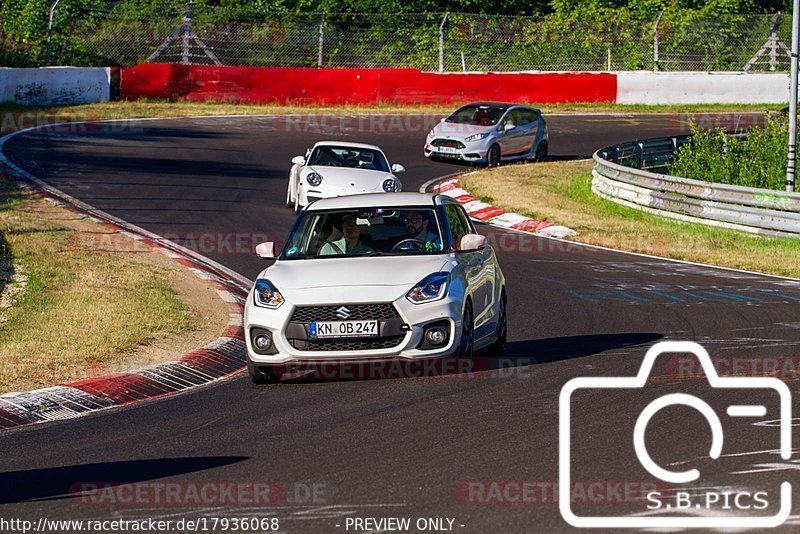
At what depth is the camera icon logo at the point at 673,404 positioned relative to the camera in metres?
6.46

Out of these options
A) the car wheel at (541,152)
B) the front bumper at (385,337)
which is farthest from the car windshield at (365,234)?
the car wheel at (541,152)

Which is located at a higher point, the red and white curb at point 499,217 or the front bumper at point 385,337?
the front bumper at point 385,337

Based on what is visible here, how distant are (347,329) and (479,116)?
2304 cm

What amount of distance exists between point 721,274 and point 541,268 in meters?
2.51

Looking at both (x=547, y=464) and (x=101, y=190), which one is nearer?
(x=547, y=464)

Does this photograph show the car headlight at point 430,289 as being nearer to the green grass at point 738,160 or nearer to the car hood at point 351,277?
the car hood at point 351,277

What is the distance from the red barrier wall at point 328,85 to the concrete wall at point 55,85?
0.84 meters

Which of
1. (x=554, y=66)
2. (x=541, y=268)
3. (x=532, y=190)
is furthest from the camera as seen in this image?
(x=554, y=66)

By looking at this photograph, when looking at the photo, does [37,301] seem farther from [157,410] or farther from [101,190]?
[101,190]

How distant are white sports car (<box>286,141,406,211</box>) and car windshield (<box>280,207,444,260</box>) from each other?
10115 millimetres

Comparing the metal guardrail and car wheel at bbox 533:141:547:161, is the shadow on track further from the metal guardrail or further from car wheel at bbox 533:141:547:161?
car wheel at bbox 533:141:547:161

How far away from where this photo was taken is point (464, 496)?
7074 millimetres

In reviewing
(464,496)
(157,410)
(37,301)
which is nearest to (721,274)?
(37,301)

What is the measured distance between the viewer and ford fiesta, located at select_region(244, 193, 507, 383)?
10547 millimetres
